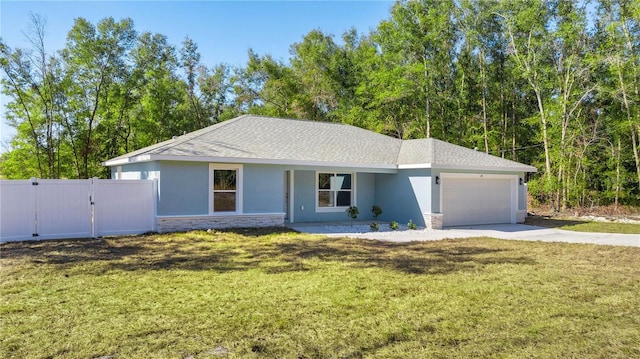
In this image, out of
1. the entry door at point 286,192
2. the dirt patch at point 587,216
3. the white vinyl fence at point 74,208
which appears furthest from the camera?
the dirt patch at point 587,216

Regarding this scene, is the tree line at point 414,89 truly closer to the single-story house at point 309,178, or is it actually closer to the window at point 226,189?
the single-story house at point 309,178

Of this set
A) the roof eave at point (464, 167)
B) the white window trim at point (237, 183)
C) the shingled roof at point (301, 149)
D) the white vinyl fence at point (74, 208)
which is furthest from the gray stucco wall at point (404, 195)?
the white vinyl fence at point (74, 208)

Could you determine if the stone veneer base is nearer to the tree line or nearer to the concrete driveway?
the concrete driveway

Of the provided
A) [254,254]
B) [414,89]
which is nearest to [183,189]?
[254,254]

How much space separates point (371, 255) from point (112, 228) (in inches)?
293

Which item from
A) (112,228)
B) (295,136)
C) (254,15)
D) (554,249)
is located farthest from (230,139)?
(554,249)

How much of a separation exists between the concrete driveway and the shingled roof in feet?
7.25

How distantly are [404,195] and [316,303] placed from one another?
10.3 meters

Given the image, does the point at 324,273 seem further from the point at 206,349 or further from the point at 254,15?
the point at 254,15

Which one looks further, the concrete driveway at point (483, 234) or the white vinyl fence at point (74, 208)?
the concrete driveway at point (483, 234)

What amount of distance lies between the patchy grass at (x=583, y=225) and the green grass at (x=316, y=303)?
5676mm

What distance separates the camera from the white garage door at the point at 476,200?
14.4 metres

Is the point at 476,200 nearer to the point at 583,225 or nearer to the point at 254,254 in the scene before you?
the point at 583,225

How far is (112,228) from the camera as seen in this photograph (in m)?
11.2
